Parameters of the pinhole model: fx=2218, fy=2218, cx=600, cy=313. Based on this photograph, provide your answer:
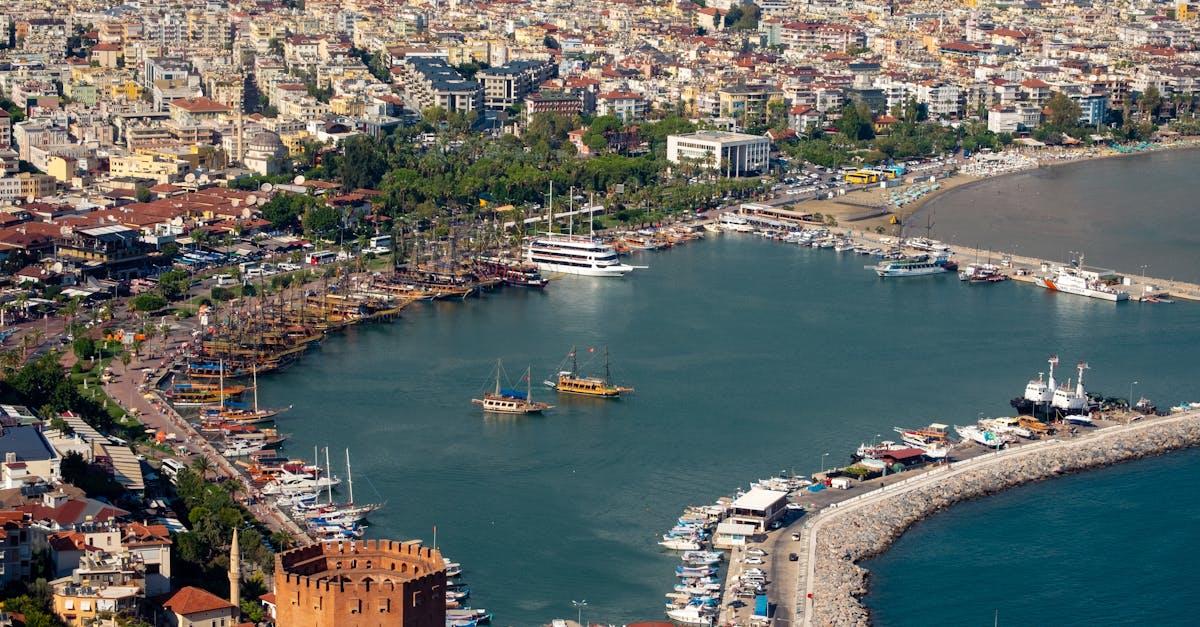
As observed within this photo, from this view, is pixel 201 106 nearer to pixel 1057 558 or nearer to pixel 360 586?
pixel 1057 558

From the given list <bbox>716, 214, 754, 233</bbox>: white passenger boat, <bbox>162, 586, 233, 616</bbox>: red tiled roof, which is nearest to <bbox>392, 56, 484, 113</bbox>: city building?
<bbox>716, 214, 754, 233</bbox>: white passenger boat

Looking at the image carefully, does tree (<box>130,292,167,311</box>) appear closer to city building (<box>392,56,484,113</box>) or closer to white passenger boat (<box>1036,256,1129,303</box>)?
white passenger boat (<box>1036,256,1129,303</box>)

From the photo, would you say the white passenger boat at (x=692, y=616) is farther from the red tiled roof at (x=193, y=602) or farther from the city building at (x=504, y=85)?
the city building at (x=504, y=85)

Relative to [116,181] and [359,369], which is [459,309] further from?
[116,181]

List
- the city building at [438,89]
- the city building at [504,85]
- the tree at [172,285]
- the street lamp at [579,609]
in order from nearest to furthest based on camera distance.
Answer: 1. the street lamp at [579,609]
2. the tree at [172,285]
3. the city building at [438,89]
4. the city building at [504,85]

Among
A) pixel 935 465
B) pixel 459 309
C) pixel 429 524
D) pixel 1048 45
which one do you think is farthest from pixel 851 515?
pixel 1048 45

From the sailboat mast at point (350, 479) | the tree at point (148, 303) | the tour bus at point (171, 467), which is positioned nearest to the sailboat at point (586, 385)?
the sailboat mast at point (350, 479)

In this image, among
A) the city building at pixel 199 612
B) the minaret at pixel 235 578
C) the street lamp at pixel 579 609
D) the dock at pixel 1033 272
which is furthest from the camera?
the dock at pixel 1033 272
